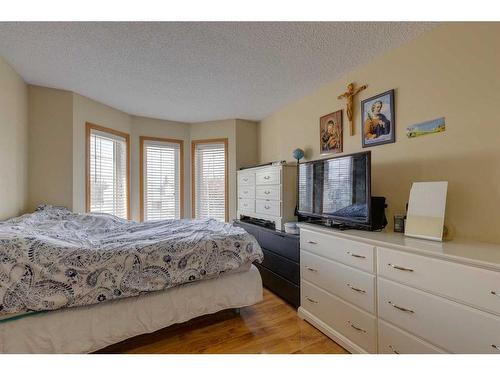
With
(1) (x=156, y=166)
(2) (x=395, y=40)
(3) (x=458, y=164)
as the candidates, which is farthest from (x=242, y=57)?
(1) (x=156, y=166)

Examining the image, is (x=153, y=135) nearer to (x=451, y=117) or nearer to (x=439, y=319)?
(x=451, y=117)

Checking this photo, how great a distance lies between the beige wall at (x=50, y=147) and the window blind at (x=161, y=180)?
1193mm

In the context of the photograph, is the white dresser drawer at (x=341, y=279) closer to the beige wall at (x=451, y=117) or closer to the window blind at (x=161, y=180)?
the beige wall at (x=451, y=117)

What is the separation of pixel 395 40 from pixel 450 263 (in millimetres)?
1744

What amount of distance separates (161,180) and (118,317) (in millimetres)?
2821

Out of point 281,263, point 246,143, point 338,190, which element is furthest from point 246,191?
point 338,190

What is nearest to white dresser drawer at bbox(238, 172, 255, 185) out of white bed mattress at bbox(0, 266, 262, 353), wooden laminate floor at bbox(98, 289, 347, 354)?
white bed mattress at bbox(0, 266, 262, 353)

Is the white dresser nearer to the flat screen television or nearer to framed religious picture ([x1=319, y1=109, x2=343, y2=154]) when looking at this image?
the flat screen television

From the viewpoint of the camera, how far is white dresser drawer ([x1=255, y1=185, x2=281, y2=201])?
9.19 feet

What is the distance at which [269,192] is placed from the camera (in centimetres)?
295

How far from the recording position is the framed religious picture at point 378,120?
2.05 metres

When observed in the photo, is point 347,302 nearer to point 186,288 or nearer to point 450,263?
point 450,263

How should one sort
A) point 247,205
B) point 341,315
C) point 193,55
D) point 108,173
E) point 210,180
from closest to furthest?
point 341,315 < point 193,55 < point 247,205 < point 108,173 < point 210,180

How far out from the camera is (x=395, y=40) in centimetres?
192
